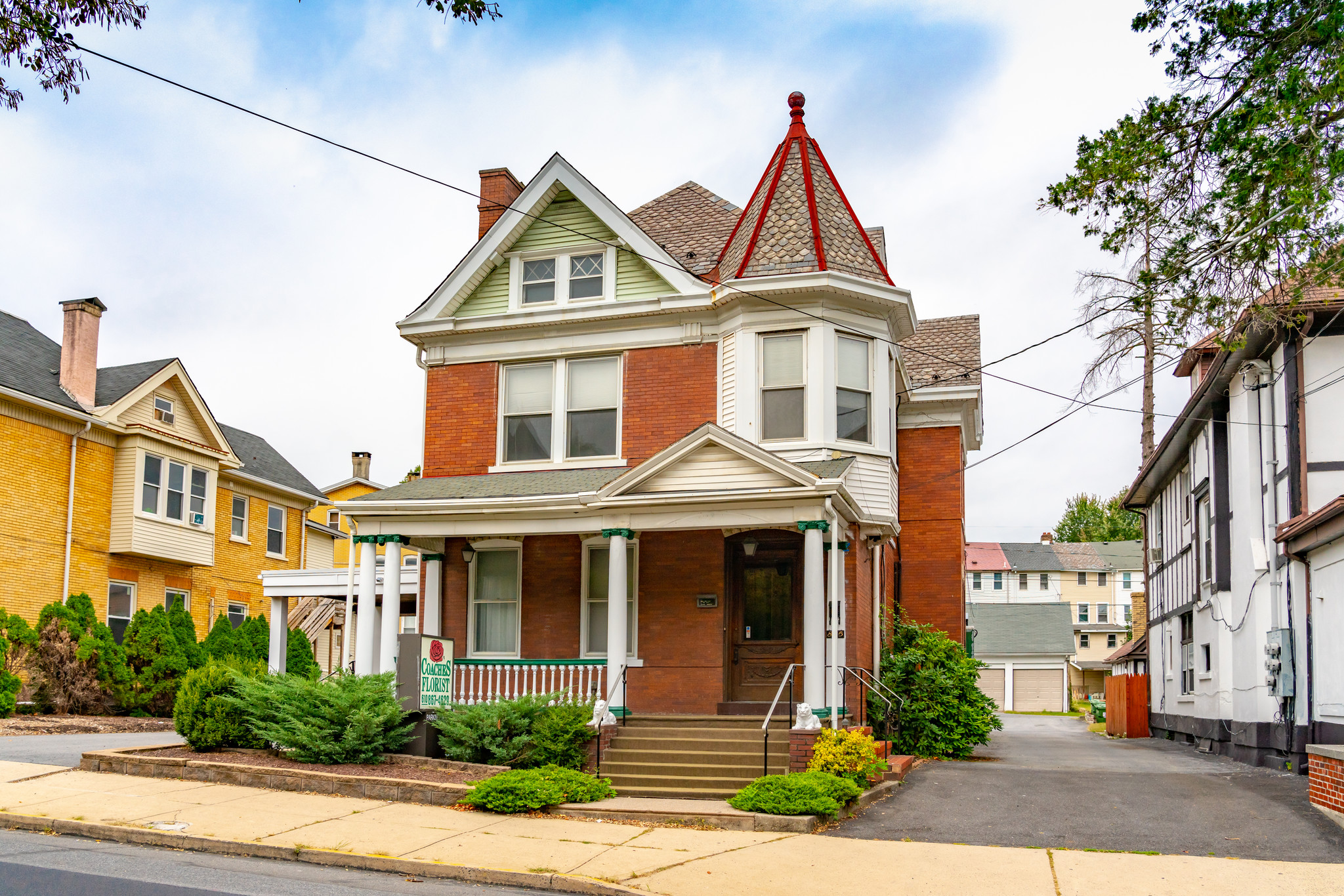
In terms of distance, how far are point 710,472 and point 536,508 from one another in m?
2.45

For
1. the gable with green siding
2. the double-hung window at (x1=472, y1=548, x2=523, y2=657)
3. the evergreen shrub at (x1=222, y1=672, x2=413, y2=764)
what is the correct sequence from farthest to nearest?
the gable with green siding < the double-hung window at (x1=472, y1=548, x2=523, y2=657) < the evergreen shrub at (x1=222, y1=672, x2=413, y2=764)

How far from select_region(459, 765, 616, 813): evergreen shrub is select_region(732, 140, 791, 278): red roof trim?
803cm

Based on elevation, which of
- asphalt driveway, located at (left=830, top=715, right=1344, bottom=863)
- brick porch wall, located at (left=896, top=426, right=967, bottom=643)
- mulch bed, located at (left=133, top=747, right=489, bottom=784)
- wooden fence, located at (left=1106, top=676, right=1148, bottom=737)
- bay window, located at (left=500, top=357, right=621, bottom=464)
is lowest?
wooden fence, located at (left=1106, top=676, right=1148, bottom=737)

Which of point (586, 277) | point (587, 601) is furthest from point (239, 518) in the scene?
point (587, 601)

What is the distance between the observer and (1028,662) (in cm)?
5616

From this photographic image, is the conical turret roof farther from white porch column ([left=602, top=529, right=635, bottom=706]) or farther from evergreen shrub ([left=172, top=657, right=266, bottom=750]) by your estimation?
evergreen shrub ([left=172, top=657, right=266, bottom=750])

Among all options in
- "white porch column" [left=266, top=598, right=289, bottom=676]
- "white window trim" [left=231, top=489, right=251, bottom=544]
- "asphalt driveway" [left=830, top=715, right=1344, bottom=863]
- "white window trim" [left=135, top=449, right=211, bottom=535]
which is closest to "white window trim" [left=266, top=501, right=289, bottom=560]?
"white window trim" [left=231, top=489, right=251, bottom=544]

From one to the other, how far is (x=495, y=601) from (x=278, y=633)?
7022mm

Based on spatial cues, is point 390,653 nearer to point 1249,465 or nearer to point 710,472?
point 710,472

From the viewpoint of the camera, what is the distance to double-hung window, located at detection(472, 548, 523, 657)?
17812mm

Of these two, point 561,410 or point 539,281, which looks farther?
point 539,281

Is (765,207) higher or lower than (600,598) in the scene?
higher

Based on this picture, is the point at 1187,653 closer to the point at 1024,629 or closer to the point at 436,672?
the point at 436,672

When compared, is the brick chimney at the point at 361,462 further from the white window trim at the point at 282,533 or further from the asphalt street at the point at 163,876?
the asphalt street at the point at 163,876
